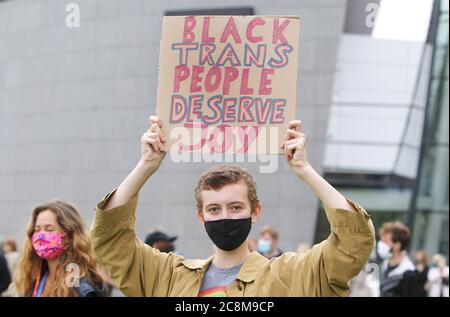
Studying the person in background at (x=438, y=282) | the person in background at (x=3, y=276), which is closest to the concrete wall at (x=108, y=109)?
the person in background at (x=438, y=282)

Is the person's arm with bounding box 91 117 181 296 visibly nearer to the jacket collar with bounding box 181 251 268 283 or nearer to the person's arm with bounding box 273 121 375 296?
the jacket collar with bounding box 181 251 268 283

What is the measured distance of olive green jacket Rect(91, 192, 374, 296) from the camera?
10.8 feet

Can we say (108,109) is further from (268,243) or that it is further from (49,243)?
(49,243)

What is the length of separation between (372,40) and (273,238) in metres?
9.67

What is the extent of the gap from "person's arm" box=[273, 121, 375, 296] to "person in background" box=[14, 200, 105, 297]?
196 cm

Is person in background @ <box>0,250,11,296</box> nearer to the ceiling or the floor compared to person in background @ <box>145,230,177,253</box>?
nearer to the floor

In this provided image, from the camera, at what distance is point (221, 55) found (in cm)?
374

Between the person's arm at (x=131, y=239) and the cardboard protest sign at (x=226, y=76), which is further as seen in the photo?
the cardboard protest sign at (x=226, y=76)

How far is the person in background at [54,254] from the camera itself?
514cm

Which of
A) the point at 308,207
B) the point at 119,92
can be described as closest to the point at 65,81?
the point at 119,92

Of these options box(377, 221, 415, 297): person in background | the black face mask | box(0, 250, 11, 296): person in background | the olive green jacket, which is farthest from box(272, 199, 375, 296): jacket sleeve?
box(0, 250, 11, 296): person in background

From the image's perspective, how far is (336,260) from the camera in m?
3.28

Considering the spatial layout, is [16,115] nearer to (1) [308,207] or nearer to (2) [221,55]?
(1) [308,207]

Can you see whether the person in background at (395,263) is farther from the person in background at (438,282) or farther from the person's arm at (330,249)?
the person in background at (438,282)
